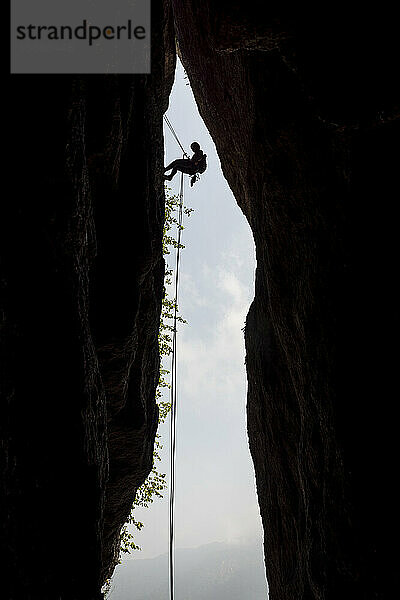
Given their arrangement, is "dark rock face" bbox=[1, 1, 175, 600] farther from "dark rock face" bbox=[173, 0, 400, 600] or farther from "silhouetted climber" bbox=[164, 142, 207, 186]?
"silhouetted climber" bbox=[164, 142, 207, 186]

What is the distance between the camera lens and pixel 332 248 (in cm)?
501

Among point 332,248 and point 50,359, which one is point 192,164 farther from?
point 50,359

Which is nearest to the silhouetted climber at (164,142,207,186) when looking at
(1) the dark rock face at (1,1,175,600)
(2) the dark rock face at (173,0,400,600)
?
(2) the dark rock face at (173,0,400,600)

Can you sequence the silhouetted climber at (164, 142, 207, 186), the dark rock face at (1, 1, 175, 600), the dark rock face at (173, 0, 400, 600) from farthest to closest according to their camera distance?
the silhouetted climber at (164, 142, 207, 186), the dark rock face at (173, 0, 400, 600), the dark rock face at (1, 1, 175, 600)

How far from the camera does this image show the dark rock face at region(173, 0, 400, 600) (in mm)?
3367

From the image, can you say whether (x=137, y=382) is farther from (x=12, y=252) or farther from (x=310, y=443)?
(x=12, y=252)

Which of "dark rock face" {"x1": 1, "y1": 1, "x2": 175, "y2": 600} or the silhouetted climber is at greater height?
the silhouetted climber

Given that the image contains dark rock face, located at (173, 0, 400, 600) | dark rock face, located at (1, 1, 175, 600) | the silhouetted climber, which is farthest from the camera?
the silhouetted climber

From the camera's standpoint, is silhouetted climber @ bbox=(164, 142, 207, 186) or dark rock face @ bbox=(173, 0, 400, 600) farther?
silhouetted climber @ bbox=(164, 142, 207, 186)

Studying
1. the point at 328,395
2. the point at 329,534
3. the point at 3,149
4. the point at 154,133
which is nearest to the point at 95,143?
the point at 3,149

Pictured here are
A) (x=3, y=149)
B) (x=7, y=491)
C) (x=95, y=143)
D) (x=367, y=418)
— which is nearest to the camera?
(x=7, y=491)

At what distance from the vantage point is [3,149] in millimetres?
3404

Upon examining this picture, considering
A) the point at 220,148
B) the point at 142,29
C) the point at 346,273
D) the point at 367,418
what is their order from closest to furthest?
the point at 367,418
the point at 346,273
the point at 142,29
the point at 220,148

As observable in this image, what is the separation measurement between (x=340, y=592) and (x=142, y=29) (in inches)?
353
